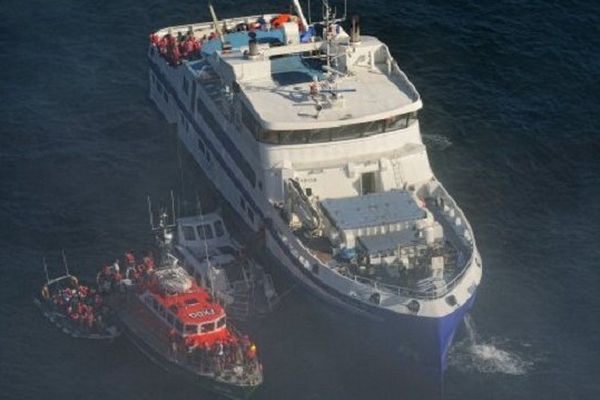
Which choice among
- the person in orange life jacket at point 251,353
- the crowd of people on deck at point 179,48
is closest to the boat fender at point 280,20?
the crowd of people on deck at point 179,48

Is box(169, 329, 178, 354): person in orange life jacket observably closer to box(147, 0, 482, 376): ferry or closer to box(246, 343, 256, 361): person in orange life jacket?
box(246, 343, 256, 361): person in orange life jacket

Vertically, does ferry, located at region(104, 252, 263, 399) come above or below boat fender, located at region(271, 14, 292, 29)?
below

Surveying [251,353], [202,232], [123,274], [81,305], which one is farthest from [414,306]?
[81,305]

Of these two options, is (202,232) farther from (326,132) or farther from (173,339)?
(173,339)

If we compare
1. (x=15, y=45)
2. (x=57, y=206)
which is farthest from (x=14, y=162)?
(x=15, y=45)

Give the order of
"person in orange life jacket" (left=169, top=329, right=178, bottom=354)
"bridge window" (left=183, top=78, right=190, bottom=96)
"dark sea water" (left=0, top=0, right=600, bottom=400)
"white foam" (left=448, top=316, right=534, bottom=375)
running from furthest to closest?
1. "bridge window" (left=183, top=78, right=190, bottom=96)
2. "white foam" (left=448, top=316, right=534, bottom=375)
3. "dark sea water" (left=0, top=0, right=600, bottom=400)
4. "person in orange life jacket" (left=169, top=329, right=178, bottom=354)

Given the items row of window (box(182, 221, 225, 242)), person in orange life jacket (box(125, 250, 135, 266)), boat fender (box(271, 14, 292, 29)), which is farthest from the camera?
boat fender (box(271, 14, 292, 29))

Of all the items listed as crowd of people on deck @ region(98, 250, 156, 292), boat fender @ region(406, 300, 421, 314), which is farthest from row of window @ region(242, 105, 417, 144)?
boat fender @ region(406, 300, 421, 314)

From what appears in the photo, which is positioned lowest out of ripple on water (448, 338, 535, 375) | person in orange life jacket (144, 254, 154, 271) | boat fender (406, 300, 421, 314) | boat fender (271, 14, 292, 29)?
ripple on water (448, 338, 535, 375)
